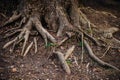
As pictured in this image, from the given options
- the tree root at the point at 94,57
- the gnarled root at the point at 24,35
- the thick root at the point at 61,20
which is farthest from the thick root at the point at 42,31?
the tree root at the point at 94,57

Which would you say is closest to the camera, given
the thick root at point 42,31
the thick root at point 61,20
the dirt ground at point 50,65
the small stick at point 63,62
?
the dirt ground at point 50,65

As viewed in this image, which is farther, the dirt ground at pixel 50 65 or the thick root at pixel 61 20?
the thick root at pixel 61 20

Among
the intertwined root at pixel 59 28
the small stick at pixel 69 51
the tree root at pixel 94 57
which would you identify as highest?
the intertwined root at pixel 59 28

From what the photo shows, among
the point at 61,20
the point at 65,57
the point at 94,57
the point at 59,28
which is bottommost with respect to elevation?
the point at 94,57

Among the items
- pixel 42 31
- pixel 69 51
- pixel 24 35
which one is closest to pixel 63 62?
pixel 69 51

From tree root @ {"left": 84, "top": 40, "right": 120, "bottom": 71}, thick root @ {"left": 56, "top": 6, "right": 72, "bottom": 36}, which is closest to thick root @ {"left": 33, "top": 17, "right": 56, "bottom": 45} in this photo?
thick root @ {"left": 56, "top": 6, "right": 72, "bottom": 36}

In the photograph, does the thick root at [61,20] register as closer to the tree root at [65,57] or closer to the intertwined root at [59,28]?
the intertwined root at [59,28]

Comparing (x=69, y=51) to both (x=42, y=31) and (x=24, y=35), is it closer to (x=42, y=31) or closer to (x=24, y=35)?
(x=42, y=31)

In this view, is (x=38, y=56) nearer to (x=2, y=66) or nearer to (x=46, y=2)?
(x=2, y=66)

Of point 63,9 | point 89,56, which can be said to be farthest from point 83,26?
point 89,56

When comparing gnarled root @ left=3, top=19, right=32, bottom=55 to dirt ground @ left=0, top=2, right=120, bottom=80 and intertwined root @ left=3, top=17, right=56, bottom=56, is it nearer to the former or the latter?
intertwined root @ left=3, top=17, right=56, bottom=56

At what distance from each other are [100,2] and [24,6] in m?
4.94

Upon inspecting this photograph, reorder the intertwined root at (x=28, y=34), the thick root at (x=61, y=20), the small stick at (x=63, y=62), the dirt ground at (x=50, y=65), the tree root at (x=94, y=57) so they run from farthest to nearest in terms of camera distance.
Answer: the thick root at (x=61, y=20) < the intertwined root at (x=28, y=34) < the tree root at (x=94, y=57) < the small stick at (x=63, y=62) < the dirt ground at (x=50, y=65)

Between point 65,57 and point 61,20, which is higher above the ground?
point 61,20
